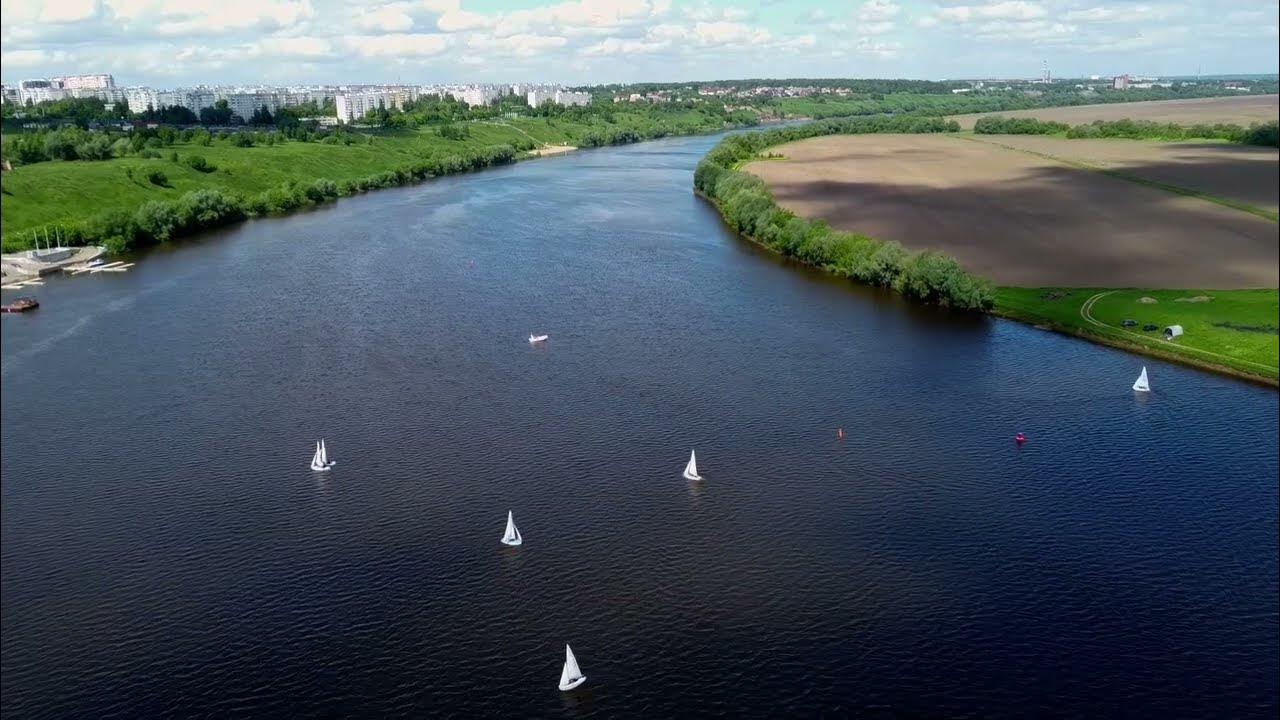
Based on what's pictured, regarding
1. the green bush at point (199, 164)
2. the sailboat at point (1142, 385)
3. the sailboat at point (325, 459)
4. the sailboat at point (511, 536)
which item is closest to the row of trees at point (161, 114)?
the green bush at point (199, 164)

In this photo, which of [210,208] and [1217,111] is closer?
[1217,111]

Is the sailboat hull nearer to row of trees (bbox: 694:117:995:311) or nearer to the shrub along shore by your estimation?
the shrub along shore

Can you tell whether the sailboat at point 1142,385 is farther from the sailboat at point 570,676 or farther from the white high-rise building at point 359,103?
the white high-rise building at point 359,103

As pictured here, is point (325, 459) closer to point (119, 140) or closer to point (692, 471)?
point (692, 471)

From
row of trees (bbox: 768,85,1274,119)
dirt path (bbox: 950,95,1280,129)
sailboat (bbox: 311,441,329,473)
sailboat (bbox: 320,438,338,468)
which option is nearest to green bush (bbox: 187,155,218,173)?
sailboat (bbox: 320,438,338,468)

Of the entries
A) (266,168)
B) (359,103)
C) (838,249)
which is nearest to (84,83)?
(359,103)

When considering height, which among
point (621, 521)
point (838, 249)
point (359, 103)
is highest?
point (359, 103)

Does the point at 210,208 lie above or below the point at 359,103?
below
